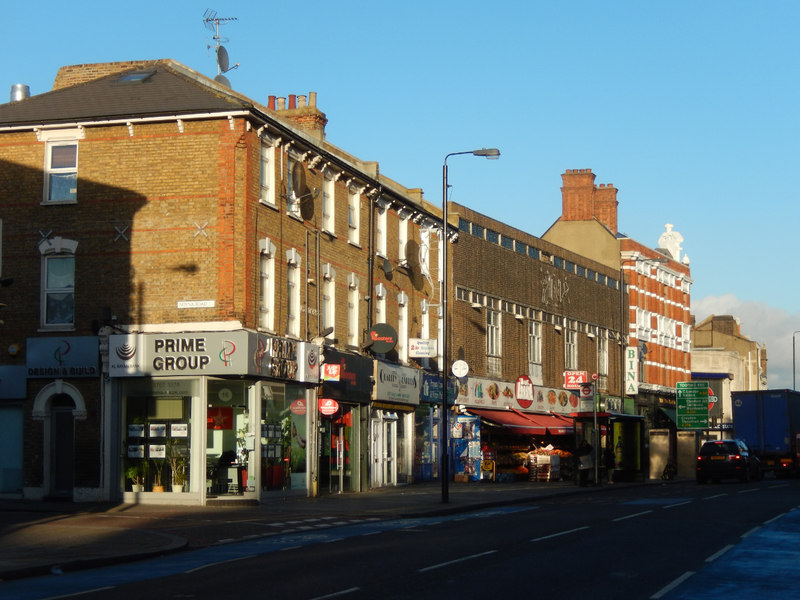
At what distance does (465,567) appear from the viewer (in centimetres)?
1603

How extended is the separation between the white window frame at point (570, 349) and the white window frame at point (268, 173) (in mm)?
30330

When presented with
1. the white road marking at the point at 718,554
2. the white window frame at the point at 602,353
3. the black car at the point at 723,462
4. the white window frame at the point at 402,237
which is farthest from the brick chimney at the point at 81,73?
the white window frame at the point at 602,353

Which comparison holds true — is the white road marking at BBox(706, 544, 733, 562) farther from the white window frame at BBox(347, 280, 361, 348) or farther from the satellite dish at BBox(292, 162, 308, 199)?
the white window frame at BBox(347, 280, 361, 348)

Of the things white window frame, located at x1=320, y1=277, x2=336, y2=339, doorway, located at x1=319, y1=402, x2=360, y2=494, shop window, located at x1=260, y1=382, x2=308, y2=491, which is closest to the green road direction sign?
doorway, located at x1=319, y1=402, x2=360, y2=494

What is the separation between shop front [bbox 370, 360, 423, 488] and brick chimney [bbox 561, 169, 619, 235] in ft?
106

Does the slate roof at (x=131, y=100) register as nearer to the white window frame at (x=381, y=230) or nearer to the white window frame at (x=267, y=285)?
the white window frame at (x=267, y=285)

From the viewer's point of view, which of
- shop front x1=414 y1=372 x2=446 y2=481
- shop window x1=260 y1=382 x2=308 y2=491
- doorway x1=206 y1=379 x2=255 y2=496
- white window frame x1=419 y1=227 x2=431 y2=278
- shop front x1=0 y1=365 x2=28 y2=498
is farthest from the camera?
white window frame x1=419 y1=227 x2=431 y2=278

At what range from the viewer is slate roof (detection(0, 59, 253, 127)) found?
31062 mm

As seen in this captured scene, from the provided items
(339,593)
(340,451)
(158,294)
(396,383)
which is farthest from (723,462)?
(339,593)

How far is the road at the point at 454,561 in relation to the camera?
13.9 metres

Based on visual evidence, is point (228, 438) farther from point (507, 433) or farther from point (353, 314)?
point (507, 433)

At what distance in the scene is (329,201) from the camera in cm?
3666

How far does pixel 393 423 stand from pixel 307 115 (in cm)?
1101

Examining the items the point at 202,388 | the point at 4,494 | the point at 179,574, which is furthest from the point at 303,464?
the point at 179,574
